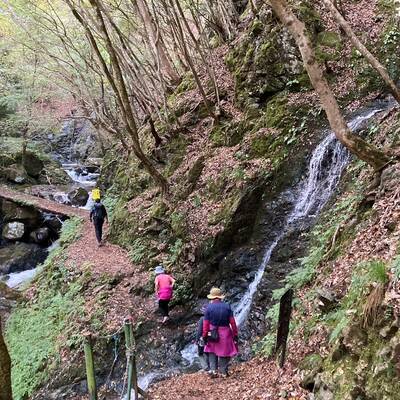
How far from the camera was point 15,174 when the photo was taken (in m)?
26.9

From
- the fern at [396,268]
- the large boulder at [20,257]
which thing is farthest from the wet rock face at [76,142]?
the fern at [396,268]

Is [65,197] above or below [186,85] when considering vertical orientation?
below

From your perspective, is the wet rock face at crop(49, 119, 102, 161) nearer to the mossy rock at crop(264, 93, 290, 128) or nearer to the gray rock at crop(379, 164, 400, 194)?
the mossy rock at crop(264, 93, 290, 128)

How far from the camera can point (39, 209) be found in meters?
21.7

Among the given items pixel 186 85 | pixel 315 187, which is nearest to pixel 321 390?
pixel 315 187

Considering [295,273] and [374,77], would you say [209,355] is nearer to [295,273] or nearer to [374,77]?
[295,273]

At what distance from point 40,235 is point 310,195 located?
1478cm

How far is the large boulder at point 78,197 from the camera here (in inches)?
1001

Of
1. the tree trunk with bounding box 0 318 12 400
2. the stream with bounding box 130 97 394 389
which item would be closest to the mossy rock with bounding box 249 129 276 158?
the stream with bounding box 130 97 394 389

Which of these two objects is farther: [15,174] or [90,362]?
[15,174]

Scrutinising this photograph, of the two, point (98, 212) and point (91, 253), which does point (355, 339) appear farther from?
point (91, 253)

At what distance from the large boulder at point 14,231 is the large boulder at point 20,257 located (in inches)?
16.7

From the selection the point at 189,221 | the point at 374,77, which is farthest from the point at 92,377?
the point at 374,77

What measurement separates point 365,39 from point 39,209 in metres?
16.7
